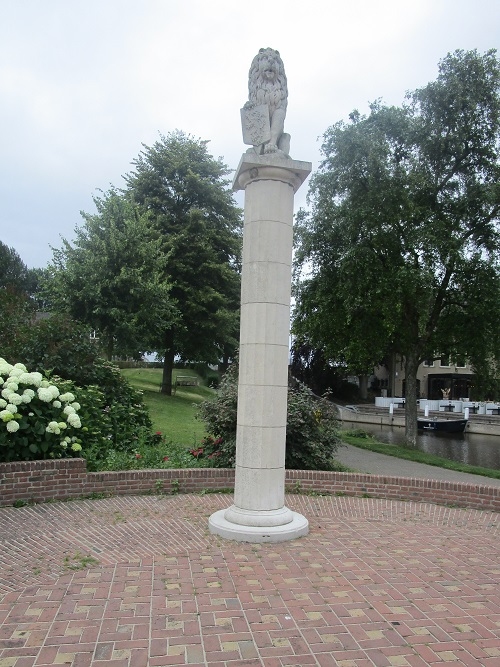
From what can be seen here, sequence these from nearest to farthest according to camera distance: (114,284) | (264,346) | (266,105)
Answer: (264,346), (266,105), (114,284)

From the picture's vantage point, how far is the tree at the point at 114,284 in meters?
23.5

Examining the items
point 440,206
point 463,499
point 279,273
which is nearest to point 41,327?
point 279,273

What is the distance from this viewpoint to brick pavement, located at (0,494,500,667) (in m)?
3.86

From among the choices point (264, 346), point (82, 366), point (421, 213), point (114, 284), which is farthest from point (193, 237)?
point (264, 346)

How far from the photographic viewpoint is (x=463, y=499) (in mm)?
8430

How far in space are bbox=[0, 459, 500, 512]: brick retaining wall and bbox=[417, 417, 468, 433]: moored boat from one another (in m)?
32.2

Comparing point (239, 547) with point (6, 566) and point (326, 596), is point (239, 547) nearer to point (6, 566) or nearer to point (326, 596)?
point (326, 596)

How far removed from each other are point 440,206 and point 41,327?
14.0 meters

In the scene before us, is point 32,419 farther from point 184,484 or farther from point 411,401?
point 411,401

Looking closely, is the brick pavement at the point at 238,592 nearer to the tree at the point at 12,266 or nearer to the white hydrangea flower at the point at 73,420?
the white hydrangea flower at the point at 73,420

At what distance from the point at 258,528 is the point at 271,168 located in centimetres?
416

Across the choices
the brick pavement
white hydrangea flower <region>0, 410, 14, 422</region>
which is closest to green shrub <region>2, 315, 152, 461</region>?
white hydrangea flower <region>0, 410, 14, 422</region>

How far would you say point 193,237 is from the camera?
31000mm

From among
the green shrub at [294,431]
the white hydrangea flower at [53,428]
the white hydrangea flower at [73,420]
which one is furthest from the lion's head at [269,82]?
the green shrub at [294,431]
